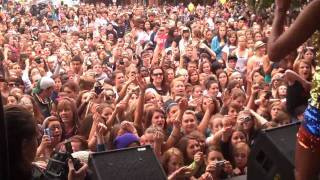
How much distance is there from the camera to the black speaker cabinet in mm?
2648

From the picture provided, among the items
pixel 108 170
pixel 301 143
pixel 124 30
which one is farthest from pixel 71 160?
pixel 124 30

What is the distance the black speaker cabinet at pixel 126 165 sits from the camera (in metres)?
2.65

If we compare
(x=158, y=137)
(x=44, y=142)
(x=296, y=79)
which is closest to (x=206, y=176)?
(x=158, y=137)

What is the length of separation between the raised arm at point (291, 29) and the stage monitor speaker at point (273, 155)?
2.03 ft

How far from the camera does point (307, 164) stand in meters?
2.29

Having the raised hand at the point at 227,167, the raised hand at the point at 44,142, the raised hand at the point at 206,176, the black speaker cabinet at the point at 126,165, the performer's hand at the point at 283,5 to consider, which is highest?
the performer's hand at the point at 283,5

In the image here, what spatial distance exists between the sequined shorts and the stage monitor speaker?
1.27 ft

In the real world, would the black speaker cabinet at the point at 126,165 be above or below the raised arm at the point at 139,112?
above

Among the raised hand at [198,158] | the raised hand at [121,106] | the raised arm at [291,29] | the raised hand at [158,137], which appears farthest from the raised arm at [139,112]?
the raised arm at [291,29]

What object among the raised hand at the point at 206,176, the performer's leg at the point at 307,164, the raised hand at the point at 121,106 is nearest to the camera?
the performer's leg at the point at 307,164

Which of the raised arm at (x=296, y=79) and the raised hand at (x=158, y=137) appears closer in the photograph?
the raised hand at (x=158, y=137)

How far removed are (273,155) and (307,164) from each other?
512mm

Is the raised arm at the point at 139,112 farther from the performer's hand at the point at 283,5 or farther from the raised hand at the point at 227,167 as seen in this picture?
the performer's hand at the point at 283,5

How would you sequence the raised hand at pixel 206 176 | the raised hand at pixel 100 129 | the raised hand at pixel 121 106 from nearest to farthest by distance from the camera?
the raised hand at pixel 206 176, the raised hand at pixel 100 129, the raised hand at pixel 121 106
